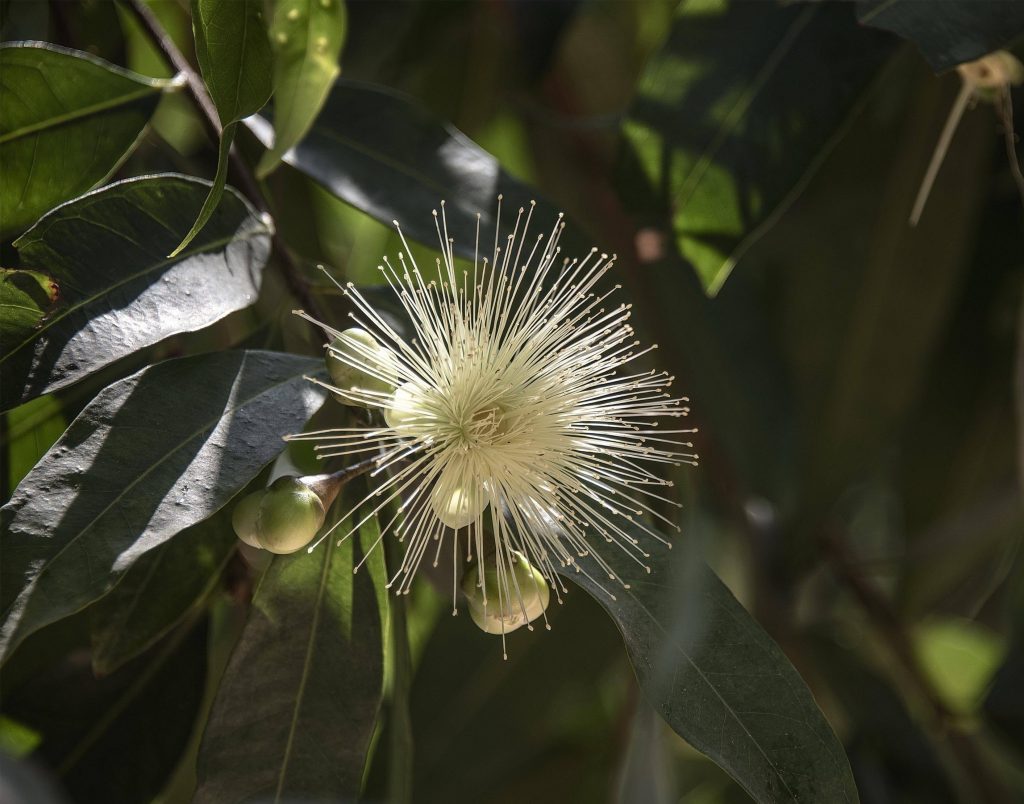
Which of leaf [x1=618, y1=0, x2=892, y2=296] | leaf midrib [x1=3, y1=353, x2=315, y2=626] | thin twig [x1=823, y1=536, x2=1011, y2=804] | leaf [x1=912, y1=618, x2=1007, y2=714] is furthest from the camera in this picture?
leaf [x1=912, y1=618, x2=1007, y2=714]

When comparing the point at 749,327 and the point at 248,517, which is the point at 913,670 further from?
the point at 248,517

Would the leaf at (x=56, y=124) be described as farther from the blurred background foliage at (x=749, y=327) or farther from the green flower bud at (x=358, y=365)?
the green flower bud at (x=358, y=365)

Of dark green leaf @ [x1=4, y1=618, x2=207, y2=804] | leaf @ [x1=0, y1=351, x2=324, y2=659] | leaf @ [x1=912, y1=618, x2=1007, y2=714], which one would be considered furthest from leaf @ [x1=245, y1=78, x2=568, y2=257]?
leaf @ [x1=912, y1=618, x2=1007, y2=714]

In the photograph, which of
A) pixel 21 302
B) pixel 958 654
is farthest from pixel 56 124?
pixel 958 654

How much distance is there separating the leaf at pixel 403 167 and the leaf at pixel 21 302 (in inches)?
10.6

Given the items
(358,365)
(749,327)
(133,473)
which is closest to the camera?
(133,473)

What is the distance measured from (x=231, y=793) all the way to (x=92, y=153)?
478 millimetres

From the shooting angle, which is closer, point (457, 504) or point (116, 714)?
point (457, 504)

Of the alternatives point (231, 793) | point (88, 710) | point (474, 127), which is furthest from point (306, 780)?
point (474, 127)

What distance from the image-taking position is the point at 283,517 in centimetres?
64

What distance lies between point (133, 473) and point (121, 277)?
14 cm

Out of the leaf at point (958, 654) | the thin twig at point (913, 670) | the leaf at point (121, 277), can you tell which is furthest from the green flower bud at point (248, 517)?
the leaf at point (958, 654)

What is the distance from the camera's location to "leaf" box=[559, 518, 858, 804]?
66 centimetres

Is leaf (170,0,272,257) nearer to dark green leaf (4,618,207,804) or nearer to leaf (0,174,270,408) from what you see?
leaf (0,174,270,408)
